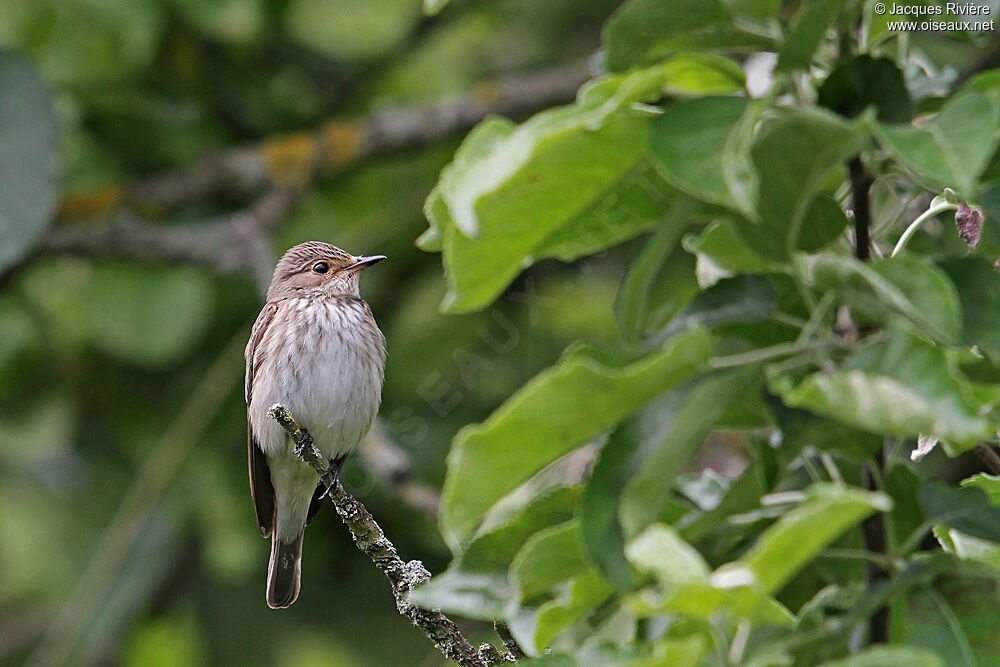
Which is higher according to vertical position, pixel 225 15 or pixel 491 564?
pixel 491 564

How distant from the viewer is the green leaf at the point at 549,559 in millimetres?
1548

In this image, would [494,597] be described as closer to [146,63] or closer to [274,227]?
[274,227]

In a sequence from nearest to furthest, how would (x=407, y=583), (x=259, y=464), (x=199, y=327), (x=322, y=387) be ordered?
1. (x=407, y=583)
2. (x=322, y=387)
3. (x=259, y=464)
4. (x=199, y=327)

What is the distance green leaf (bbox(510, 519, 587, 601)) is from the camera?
60.9 inches

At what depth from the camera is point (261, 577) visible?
633 centimetres

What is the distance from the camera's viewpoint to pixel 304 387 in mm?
4379

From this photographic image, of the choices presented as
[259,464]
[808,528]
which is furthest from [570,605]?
[259,464]

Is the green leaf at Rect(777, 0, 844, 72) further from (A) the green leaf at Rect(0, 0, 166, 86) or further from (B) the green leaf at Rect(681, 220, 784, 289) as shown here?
(A) the green leaf at Rect(0, 0, 166, 86)

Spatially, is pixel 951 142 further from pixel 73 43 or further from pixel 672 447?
pixel 73 43

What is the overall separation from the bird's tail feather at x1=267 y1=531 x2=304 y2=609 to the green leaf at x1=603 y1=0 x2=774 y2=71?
3149 millimetres

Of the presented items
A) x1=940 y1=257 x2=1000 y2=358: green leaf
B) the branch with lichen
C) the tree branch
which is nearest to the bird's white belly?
the branch with lichen

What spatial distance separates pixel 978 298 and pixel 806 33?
394 mm

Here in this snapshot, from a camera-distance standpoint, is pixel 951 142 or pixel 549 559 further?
pixel 549 559

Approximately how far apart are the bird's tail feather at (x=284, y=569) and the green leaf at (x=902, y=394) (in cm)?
Answer: 330
